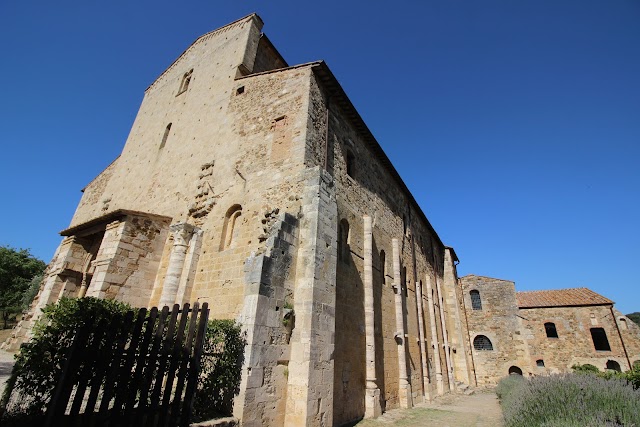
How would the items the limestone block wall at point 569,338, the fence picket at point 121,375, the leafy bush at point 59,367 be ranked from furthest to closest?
the limestone block wall at point 569,338 < the leafy bush at point 59,367 < the fence picket at point 121,375

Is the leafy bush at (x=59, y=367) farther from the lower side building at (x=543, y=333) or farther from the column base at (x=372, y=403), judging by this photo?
the lower side building at (x=543, y=333)

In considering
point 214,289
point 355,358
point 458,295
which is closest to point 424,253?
point 458,295

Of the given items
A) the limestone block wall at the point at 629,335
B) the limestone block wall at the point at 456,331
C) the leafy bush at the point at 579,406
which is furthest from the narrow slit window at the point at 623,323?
the leafy bush at the point at 579,406

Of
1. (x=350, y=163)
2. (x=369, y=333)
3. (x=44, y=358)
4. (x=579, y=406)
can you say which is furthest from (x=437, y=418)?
(x=44, y=358)

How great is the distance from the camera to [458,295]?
80.4ft

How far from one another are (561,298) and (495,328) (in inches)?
244

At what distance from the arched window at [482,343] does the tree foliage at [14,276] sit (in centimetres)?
3721

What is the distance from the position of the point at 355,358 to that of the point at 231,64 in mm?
11635

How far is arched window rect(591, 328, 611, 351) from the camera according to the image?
22.7 meters

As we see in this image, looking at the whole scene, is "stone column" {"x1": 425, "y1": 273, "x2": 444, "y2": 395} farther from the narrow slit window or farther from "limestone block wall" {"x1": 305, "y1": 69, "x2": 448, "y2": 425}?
the narrow slit window

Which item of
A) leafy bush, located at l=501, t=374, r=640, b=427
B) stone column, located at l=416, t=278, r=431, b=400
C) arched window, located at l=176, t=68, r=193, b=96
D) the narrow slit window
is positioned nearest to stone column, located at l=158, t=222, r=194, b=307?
leafy bush, located at l=501, t=374, r=640, b=427

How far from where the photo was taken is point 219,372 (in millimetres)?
5488

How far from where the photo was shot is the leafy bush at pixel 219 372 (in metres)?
5.38

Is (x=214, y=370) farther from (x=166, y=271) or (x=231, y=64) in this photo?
(x=231, y=64)
